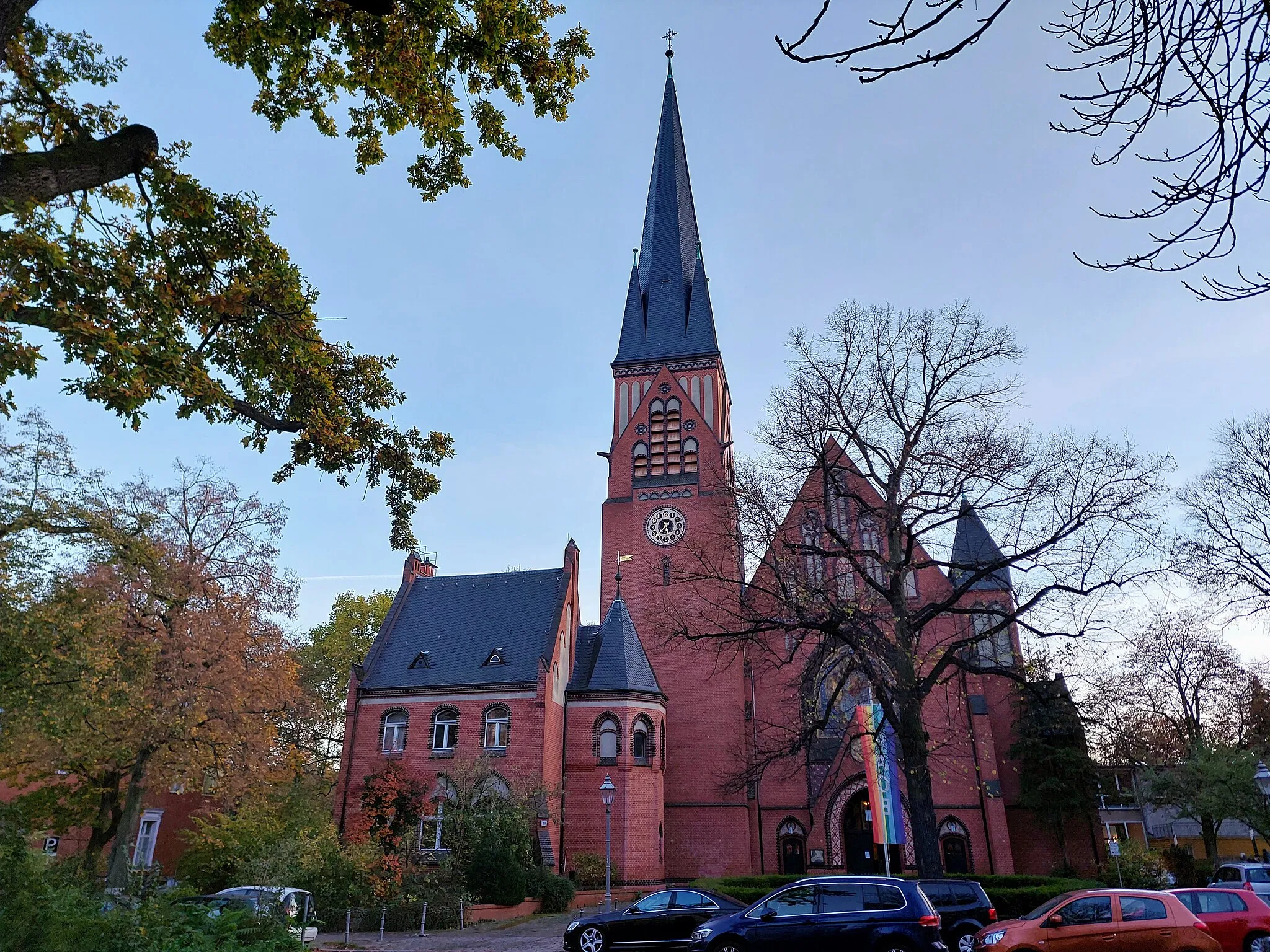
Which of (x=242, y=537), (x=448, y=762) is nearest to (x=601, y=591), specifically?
(x=448, y=762)

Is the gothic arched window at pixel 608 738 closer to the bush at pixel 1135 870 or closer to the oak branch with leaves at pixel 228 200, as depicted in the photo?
the bush at pixel 1135 870

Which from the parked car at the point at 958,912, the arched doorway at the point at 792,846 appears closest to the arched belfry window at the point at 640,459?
the arched doorway at the point at 792,846

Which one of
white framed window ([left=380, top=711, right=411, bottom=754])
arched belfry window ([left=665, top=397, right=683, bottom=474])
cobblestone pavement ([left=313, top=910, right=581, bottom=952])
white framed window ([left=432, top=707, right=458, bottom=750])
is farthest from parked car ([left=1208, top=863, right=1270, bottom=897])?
white framed window ([left=380, top=711, right=411, bottom=754])

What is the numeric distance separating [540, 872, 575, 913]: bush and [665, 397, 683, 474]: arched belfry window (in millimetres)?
18102

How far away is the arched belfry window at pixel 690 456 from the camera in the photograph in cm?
3681

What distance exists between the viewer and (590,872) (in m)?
26.7

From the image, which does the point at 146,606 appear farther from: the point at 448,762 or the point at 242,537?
the point at 448,762

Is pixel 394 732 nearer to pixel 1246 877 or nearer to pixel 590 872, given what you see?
pixel 590 872

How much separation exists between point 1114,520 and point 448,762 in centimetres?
2299

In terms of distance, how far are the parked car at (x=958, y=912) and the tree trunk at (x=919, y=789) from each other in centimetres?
55

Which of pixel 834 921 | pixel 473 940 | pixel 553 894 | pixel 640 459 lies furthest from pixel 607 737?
pixel 834 921

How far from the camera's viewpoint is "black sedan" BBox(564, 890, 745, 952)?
1436 cm

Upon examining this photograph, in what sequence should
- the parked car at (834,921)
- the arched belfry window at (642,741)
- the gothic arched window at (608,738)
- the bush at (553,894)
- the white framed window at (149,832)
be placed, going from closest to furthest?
1. the parked car at (834,921)
2. the bush at (553,894)
3. the arched belfry window at (642,741)
4. the gothic arched window at (608,738)
5. the white framed window at (149,832)

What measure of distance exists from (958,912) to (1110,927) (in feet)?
12.6
